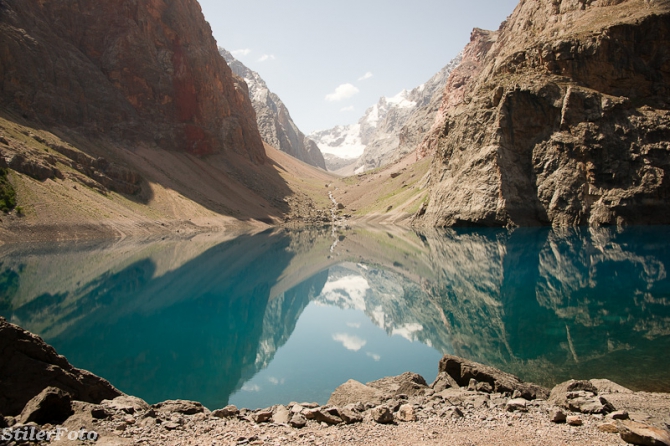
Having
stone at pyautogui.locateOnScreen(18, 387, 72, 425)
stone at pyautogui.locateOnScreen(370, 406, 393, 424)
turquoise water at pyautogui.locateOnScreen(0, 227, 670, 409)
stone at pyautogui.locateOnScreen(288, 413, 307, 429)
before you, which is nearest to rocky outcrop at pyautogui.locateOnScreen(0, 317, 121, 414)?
stone at pyautogui.locateOnScreen(18, 387, 72, 425)

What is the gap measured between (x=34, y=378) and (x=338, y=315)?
55.8 ft

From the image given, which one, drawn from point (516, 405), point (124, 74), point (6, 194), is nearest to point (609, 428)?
point (516, 405)

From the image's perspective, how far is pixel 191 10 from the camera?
127812 millimetres

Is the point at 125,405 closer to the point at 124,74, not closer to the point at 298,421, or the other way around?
the point at 298,421

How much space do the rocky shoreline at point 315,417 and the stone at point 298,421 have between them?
0.02m

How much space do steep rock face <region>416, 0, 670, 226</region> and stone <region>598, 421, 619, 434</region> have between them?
5729 centimetres

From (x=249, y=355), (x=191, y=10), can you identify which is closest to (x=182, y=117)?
(x=191, y=10)

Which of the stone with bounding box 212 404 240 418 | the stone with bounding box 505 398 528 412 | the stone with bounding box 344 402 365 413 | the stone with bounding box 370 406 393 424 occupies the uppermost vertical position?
the stone with bounding box 505 398 528 412

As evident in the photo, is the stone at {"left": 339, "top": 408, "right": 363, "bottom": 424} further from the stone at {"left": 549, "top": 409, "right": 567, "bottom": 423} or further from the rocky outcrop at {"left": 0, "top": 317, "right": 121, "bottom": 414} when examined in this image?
the rocky outcrop at {"left": 0, "top": 317, "right": 121, "bottom": 414}

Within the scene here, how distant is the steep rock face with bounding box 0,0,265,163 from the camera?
276ft

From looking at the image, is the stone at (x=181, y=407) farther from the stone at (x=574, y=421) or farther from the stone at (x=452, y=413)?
the stone at (x=574, y=421)

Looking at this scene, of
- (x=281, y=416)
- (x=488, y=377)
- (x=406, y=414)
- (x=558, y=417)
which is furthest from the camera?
(x=488, y=377)

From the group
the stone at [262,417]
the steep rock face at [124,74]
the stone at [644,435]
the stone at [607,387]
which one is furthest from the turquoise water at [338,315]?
the steep rock face at [124,74]

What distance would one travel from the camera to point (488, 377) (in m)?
11.1
